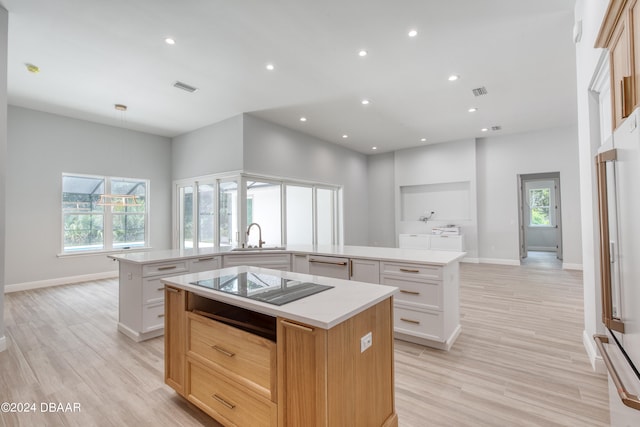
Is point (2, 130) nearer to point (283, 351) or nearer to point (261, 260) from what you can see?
point (261, 260)

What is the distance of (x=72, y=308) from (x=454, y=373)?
496 cm

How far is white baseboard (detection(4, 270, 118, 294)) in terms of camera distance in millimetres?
5102

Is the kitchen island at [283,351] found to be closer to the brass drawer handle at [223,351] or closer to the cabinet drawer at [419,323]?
the brass drawer handle at [223,351]

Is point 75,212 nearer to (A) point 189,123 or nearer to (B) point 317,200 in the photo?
(A) point 189,123

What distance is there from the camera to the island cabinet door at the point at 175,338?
1910 millimetres

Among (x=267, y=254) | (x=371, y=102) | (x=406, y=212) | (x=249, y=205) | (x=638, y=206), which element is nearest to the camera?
(x=638, y=206)

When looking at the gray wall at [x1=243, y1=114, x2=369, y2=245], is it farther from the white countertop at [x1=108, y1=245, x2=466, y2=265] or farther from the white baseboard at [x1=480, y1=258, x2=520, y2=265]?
the white baseboard at [x1=480, y1=258, x2=520, y2=265]

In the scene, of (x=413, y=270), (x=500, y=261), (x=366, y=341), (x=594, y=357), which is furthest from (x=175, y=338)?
(x=500, y=261)

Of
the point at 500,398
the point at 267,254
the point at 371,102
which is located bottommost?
the point at 500,398

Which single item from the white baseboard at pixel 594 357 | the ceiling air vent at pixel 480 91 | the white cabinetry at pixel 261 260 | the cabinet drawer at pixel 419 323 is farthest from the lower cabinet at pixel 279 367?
the ceiling air vent at pixel 480 91

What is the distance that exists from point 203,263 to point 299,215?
3.84 metres

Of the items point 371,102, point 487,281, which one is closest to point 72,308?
point 371,102

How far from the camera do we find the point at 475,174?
7.70 m

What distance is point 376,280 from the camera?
Result: 3010mm
